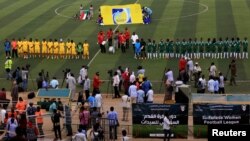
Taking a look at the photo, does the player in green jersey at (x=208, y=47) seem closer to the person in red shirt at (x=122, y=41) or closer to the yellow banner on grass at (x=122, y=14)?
the person in red shirt at (x=122, y=41)

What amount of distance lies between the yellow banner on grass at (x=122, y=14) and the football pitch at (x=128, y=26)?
1019mm

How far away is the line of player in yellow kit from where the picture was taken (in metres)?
37.5

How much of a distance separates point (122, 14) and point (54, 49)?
297 inches

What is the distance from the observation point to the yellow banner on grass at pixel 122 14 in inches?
1700

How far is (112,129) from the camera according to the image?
24125 mm

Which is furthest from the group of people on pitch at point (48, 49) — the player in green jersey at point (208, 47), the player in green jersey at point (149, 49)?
the player in green jersey at point (208, 47)

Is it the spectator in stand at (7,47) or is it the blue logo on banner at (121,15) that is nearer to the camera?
the spectator in stand at (7,47)

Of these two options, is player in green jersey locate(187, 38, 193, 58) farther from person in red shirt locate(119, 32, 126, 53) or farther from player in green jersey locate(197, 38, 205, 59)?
person in red shirt locate(119, 32, 126, 53)

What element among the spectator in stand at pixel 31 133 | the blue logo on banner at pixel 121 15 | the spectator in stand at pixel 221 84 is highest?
the blue logo on banner at pixel 121 15

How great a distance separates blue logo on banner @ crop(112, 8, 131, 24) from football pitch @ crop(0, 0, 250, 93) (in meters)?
1.23

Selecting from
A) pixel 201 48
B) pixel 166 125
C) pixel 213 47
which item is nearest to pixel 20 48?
pixel 201 48

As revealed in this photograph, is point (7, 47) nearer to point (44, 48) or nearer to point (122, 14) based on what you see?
point (44, 48)

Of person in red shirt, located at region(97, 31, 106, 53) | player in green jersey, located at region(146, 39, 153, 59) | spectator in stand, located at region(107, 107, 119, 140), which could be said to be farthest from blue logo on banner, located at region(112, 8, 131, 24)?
spectator in stand, located at region(107, 107, 119, 140)

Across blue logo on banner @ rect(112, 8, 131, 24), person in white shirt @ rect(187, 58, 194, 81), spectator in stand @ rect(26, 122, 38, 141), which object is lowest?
spectator in stand @ rect(26, 122, 38, 141)
